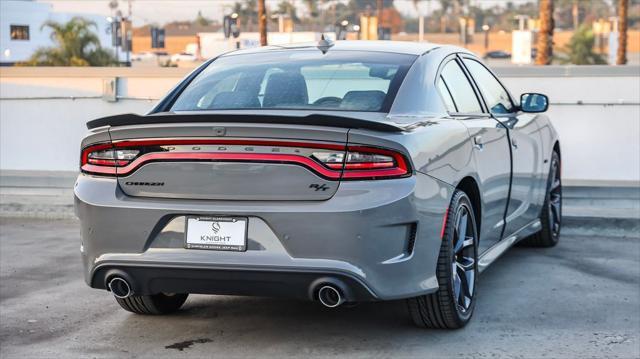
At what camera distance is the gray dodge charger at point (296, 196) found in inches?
203

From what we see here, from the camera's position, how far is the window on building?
279 feet

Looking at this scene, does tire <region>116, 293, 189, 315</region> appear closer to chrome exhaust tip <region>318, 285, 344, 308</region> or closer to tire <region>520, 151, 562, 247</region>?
chrome exhaust tip <region>318, 285, 344, 308</region>

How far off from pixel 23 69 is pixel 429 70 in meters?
11.6

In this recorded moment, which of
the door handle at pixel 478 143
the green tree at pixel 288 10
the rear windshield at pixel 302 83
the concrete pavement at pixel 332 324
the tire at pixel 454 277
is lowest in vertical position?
the concrete pavement at pixel 332 324

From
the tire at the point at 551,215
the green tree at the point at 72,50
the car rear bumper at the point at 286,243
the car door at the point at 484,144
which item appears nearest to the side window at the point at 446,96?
the car door at the point at 484,144

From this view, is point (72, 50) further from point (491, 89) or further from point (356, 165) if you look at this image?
point (356, 165)

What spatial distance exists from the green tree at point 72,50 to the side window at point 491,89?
47.0 m

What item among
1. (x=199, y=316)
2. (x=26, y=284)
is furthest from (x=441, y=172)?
(x=26, y=284)

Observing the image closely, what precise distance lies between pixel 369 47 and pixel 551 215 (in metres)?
2.88

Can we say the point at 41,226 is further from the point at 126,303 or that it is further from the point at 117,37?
the point at 117,37

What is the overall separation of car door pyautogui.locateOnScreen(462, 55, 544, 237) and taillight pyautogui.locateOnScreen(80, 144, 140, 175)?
262 cm

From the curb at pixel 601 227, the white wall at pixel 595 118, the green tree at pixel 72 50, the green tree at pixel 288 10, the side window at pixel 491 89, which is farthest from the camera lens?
the green tree at pixel 288 10

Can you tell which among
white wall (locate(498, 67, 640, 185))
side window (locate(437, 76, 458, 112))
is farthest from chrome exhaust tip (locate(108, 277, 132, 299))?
white wall (locate(498, 67, 640, 185))

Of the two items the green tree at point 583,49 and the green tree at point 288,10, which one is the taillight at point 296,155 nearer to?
the green tree at point 583,49
